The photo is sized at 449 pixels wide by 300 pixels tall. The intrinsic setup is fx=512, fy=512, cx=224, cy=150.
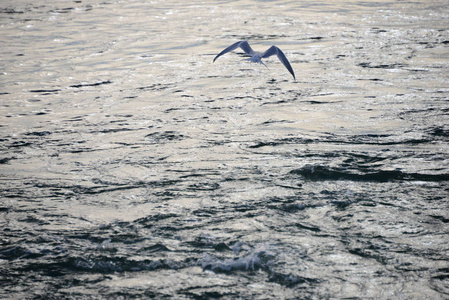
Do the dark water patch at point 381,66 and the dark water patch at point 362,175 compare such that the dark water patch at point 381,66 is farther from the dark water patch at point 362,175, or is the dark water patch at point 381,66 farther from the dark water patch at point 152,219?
the dark water patch at point 152,219

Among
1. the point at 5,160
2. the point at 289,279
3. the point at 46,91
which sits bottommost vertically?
the point at 289,279

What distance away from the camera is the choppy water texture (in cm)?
278

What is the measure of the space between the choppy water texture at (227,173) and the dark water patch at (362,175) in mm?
16

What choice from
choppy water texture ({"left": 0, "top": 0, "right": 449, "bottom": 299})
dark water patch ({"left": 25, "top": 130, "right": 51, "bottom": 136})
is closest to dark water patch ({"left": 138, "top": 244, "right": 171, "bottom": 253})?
choppy water texture ({"left": 0, "top": 0, "right": 449, "bottom": 299})

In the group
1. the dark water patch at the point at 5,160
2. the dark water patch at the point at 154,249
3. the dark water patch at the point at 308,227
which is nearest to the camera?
the dark water patch at the point at 154,249

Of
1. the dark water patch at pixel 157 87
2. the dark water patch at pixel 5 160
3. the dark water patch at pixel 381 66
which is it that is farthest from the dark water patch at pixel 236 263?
the dark water patch at pixel 381 66

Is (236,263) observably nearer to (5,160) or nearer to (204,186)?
(204,186)

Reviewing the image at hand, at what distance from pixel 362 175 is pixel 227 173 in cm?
101

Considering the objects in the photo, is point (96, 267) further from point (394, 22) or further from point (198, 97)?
point (394, 22)

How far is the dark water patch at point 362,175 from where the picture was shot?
374 centimetres

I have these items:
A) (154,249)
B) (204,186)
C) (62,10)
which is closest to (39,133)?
(204,186)

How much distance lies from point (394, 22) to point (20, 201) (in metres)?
8.08

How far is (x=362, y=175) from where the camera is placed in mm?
3803

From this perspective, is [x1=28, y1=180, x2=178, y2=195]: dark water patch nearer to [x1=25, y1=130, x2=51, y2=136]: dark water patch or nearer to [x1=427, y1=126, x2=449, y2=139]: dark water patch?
[x1=25, y1=130, x2=51, y2=136]: dark water patch
